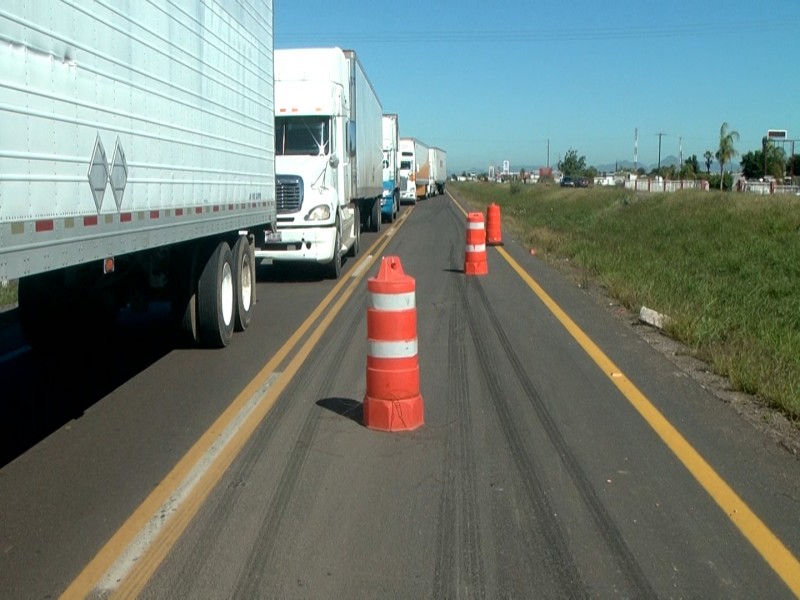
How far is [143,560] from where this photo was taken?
496cm

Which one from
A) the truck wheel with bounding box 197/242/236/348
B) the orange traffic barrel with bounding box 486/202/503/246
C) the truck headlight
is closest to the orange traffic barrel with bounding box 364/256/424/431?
the truck wheel with bounding box 197/242/236/348

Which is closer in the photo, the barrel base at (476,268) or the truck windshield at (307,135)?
the truck windshield at (307,135)

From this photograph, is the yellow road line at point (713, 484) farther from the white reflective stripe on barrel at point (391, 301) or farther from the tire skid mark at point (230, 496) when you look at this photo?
the tire skid mark at point (230, 496)

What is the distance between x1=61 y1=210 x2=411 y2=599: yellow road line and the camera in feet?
15.6

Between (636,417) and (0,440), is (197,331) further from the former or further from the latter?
(636,417)

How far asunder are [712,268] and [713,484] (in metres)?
13.7

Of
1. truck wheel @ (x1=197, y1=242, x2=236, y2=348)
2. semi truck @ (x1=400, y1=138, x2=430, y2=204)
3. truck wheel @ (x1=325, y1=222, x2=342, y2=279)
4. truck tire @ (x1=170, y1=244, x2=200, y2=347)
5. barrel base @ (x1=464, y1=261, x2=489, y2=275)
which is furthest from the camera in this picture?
semi truck @ (x1=400, y1=138, x2=430, y2=204)

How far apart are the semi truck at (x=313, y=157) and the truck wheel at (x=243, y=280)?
14.2 feet

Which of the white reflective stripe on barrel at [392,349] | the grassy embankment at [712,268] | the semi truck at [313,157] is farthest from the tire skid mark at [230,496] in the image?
the semi truck at [313,157]

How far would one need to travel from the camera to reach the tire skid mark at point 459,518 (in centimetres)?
471

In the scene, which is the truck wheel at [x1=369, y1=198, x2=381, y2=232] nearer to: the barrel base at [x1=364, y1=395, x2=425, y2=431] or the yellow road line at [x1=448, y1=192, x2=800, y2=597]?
the yellow road line at [x1=448, y1=192, x2=800, y2=597]

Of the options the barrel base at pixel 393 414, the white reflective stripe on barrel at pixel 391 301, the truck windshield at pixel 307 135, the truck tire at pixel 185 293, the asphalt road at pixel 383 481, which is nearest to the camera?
the asphalt road at pixel 383 481

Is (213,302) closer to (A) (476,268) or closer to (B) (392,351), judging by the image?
(B) (392,351)

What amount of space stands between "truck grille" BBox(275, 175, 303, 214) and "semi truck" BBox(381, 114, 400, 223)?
1965cm
